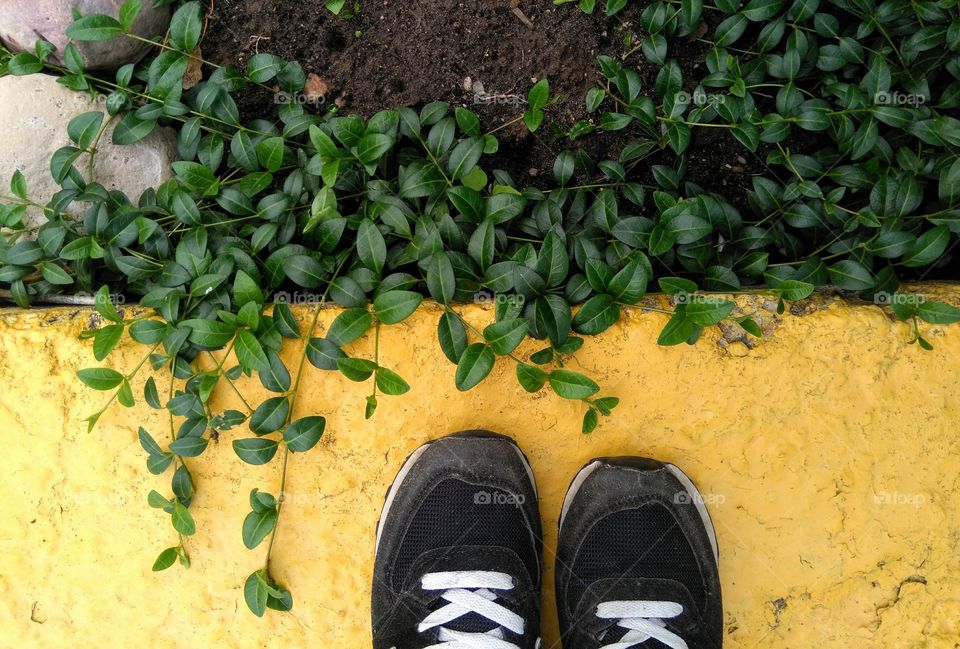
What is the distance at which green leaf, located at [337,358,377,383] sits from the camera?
162 cm

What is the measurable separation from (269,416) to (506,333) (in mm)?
643

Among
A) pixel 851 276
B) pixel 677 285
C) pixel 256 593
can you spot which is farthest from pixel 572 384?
pixel 256 593

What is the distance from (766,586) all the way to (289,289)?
61.0 inches

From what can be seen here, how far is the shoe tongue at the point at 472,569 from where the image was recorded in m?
1.82

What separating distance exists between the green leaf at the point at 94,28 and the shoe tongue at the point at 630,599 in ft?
6.46

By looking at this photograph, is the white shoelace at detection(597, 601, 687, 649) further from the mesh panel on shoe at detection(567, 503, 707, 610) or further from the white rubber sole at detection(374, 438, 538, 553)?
the white rubber sole at detection(374, 438, 538, 553)

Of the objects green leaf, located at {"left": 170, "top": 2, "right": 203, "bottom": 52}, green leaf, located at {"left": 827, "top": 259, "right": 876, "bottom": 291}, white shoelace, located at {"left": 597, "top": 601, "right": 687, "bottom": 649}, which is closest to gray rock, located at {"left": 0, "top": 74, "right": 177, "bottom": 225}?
green leaf, located at {"left": 170, "top": 2, "right": 203, "bottom": 52}

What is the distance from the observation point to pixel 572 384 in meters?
1.63

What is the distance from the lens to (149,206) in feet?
6.11

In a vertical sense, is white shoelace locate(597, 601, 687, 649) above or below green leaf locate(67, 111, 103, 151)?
below

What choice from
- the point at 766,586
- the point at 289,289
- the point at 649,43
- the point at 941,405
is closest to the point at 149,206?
the point at 289,289

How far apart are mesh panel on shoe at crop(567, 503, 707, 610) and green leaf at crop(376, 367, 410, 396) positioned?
672mm

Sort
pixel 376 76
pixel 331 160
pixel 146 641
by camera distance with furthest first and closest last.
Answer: pixel 376 76, pixel 146 641, pixel 331 160

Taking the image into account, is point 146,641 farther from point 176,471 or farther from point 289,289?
point 289,289
